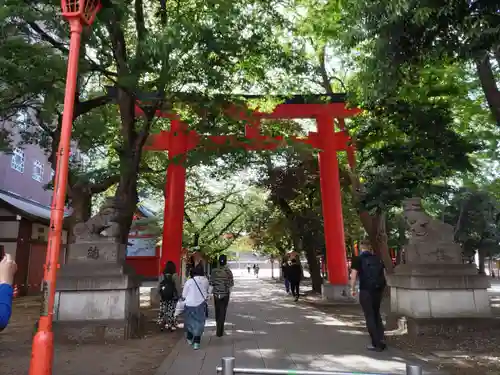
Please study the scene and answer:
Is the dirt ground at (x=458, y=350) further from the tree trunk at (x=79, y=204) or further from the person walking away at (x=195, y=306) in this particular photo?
the tree trunk at (x=79, y=204)

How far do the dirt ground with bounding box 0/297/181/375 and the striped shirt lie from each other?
127 cm

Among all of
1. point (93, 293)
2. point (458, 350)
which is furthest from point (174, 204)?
point (458, 350)

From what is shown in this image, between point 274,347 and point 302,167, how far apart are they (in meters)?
12.0

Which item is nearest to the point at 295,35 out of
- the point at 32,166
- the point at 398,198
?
the point at 398,198

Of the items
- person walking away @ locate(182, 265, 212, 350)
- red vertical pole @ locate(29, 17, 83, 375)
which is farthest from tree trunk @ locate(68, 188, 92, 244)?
red vertical pole @ locate(29, 17, 83, 375)

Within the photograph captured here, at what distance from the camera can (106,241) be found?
8.26 m

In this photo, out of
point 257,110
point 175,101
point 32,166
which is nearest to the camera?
point 175,101

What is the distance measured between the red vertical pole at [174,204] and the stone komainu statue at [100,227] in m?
6.60

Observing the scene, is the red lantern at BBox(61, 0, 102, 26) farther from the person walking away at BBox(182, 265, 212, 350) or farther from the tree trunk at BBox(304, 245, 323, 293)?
the tree trunk at BBox(304, 245, 323, 293)

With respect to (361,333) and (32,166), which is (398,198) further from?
(32,166)

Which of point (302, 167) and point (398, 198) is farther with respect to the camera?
point (302, 167)

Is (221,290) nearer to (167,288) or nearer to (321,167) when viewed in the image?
(167,288)

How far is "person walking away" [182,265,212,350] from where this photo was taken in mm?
7176

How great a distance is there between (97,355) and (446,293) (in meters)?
6.24
